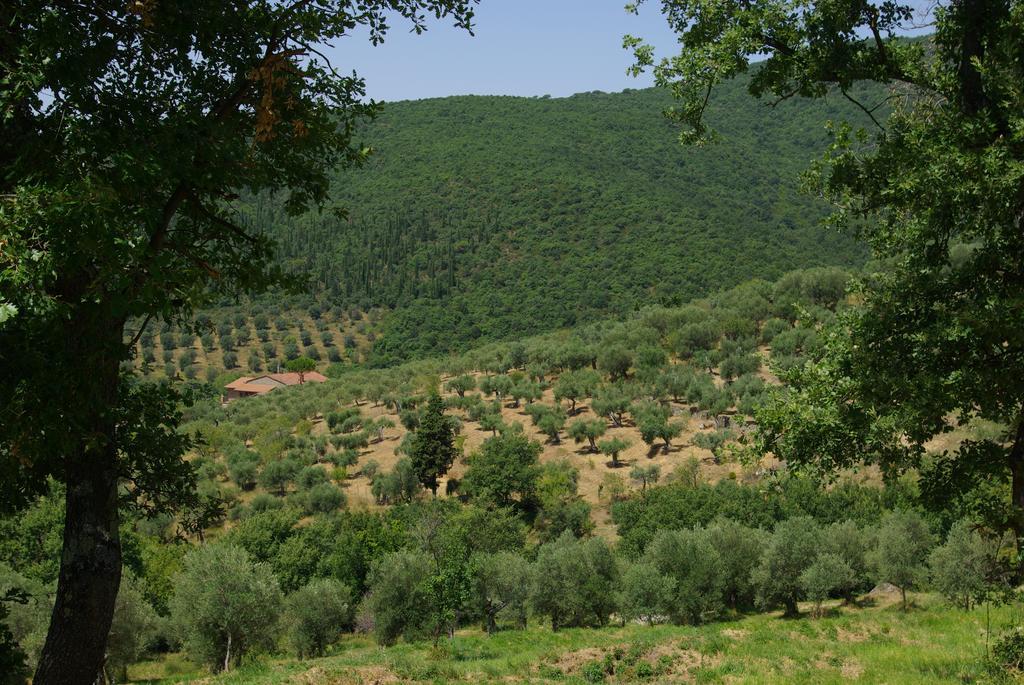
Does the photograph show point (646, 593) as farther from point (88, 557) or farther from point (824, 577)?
point (88, 557)

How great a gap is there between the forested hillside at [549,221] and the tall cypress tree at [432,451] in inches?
1803

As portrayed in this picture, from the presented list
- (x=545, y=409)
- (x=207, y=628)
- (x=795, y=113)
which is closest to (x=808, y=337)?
(x=545, y=409)

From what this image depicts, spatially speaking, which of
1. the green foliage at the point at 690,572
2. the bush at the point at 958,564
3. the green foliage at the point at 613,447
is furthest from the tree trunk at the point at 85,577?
the green foliage at the point at 613,447

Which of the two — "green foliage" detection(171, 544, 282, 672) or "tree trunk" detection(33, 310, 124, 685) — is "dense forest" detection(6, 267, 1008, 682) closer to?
"green foliage" detection(171, 544, 282, 672)

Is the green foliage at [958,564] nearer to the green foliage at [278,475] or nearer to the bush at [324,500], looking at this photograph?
the bush at [324,500]

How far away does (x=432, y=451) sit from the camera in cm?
5166

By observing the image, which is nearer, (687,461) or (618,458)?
(687,461)

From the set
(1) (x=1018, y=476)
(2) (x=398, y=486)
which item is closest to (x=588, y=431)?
(2) (x=398, y=486)

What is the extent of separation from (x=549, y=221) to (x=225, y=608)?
374 ft

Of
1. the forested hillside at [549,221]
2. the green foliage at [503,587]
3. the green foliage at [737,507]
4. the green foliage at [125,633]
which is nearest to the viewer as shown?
the green foliage at [125,633]

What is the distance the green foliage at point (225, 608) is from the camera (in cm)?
2798

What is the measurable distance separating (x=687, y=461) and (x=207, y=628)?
101 feet

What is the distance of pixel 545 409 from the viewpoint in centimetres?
5978

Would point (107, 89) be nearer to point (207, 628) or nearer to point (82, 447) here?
point (82, 447)
